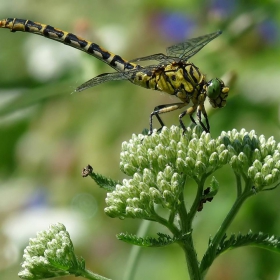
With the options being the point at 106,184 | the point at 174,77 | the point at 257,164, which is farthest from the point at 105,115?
the point at 257,164

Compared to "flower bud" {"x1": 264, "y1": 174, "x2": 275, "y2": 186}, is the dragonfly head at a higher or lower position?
higher

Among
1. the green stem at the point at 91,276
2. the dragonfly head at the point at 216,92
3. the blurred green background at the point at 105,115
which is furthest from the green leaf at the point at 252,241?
the blurred green background at the point at 105,115

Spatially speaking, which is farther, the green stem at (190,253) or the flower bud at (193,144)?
the flower bud at (193,144)

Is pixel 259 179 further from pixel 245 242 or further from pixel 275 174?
pixel 245 242

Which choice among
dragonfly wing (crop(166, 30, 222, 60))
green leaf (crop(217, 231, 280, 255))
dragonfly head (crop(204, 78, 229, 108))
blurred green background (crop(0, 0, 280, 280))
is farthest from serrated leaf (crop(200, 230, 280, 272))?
blurred green background (crop(0, 0, 280, 280))

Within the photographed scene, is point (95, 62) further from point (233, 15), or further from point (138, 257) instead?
point (138, 257)

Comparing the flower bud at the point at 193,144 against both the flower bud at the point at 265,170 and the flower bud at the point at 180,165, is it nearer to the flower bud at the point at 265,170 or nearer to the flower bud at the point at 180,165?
the flower bud at the point at 180,165

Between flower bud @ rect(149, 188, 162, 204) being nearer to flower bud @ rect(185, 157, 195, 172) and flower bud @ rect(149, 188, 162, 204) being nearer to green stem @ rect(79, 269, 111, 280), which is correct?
flower bud @ rect(185, 157, 195, 172)
